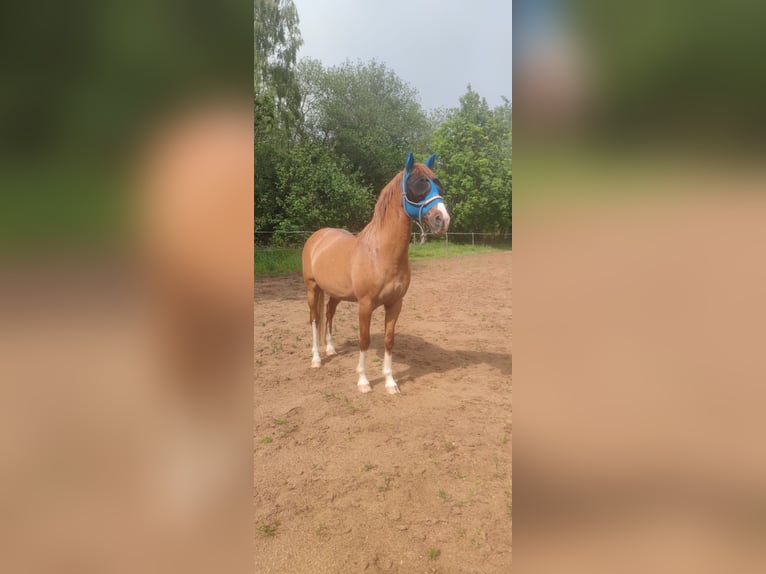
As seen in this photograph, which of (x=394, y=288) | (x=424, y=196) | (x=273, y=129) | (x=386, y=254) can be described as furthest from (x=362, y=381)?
(x=273, y=129)

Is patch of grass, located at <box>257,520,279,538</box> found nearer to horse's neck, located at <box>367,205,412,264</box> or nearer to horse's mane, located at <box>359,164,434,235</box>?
horse's neck, located at <box>367,205,412,264</box>

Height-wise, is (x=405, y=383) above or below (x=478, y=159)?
below

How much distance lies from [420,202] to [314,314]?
2.06m

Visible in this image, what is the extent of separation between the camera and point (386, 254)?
132 inches

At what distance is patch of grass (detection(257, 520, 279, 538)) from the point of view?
160 centimetres

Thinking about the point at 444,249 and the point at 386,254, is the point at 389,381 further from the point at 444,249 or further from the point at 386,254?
the point at 444,249

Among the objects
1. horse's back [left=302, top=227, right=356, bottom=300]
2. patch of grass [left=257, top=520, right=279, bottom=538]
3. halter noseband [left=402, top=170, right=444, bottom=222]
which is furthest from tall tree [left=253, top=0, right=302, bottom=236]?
patch of grass [left=257, top=520, right=279, bottom=538]
